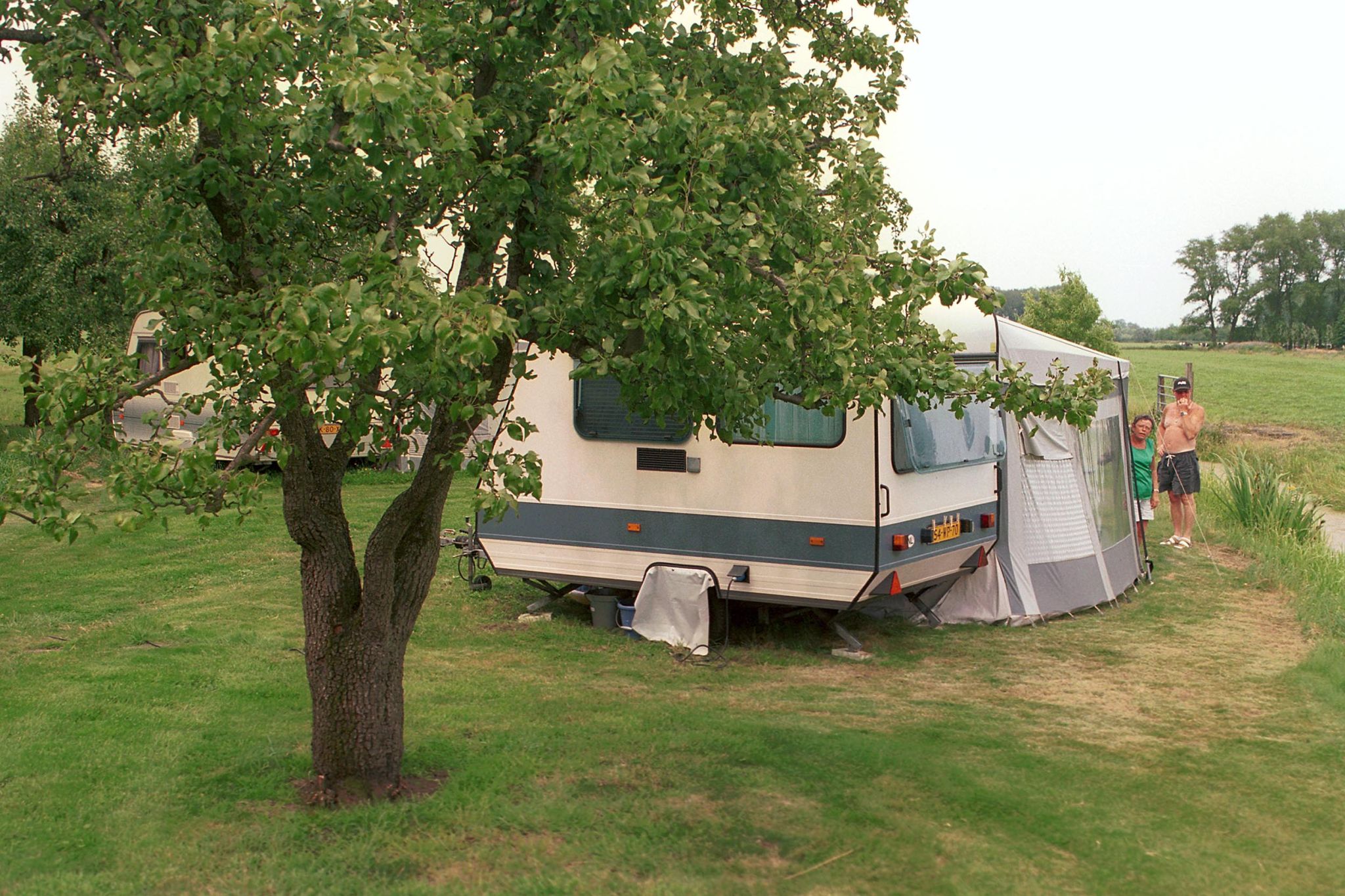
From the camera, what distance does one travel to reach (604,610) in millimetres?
8719

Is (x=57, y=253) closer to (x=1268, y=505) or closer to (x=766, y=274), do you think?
(x=1268, y=505)

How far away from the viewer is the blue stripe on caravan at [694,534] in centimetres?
775

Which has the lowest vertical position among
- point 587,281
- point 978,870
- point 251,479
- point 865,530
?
point 978,870

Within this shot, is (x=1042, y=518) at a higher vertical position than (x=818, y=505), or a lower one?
lower

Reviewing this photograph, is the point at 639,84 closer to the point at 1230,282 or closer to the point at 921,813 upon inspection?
the point at 921,813

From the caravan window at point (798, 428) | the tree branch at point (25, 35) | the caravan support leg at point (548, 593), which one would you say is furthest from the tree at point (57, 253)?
the tree branch at point (25, 35)

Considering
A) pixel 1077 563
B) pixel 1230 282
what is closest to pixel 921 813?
pixel 1077 563

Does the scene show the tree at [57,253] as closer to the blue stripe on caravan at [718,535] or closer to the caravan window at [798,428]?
the blue stripe on caravan at [718,535]

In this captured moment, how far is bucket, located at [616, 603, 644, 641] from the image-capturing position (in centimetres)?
848

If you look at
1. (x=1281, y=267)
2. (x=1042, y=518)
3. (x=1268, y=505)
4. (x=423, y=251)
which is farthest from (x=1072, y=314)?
(x=1281, y=267)

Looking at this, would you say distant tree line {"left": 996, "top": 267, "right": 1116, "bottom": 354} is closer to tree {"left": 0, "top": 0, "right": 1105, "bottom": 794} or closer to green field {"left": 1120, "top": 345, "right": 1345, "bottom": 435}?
green field {"left": 1120, "top": 345, "right": 1345, "bottom": 435}

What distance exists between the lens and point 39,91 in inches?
177

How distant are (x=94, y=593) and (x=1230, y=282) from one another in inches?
3914

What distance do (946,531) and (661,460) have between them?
202 cm
